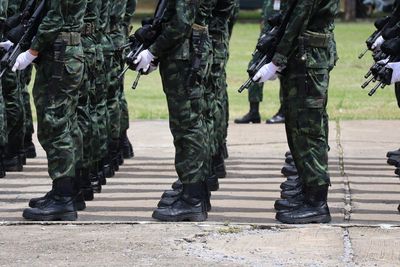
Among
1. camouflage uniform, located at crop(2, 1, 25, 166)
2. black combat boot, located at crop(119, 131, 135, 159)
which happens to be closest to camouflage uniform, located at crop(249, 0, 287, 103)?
black combat boot, located at crop(119, 131, 135, 159)

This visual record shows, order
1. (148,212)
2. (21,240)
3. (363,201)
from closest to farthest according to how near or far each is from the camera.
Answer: (21,240), (148,212), (363,201)

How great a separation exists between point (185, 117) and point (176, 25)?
64 cm

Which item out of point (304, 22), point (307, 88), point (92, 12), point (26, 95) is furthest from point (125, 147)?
point (304, 22)

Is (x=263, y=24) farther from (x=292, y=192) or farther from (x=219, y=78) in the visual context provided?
(x=292, y=192)

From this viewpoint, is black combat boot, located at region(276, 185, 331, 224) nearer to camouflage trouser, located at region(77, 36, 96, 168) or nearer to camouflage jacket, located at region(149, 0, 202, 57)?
camouflage jacket, located at region(149, 0, 202, 57)

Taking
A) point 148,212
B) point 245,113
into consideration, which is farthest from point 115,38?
point 245,113

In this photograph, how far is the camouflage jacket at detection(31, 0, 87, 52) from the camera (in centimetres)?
850

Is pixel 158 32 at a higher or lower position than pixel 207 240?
higher

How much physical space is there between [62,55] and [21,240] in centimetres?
139

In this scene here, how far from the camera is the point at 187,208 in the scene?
8695 millimetres

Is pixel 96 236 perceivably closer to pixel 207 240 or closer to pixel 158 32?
pixel 207 240

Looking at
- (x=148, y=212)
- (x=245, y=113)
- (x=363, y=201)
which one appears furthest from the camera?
(x=245, y=113)

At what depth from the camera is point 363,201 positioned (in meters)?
9.80

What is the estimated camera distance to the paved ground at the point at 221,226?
7484 millimetres
